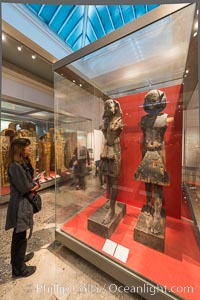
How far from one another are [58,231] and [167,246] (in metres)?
1.18

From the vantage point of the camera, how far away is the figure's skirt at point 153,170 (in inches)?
52.1

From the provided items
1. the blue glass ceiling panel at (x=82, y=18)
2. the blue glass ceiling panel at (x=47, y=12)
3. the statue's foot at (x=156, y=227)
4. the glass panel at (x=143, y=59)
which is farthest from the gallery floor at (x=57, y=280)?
the blue glass ceiling panel at (x=47, y=12)

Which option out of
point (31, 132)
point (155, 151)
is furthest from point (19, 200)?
point (31, 132)

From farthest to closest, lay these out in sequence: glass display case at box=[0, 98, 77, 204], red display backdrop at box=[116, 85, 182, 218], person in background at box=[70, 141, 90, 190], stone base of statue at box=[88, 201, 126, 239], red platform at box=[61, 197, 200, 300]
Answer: glass display case at box=[0, 98, 77, 204]
person in background at box=[70, 141, 90, 190]
red display backdrop at box=[116, 85, 182, 218]
stone base of statue at box=[88, 201, 126, 239]
red platform at box=[61, 197, 200, 300]

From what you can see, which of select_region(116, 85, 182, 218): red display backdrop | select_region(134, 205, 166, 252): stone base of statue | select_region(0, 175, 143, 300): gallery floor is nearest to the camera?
select_region(0, 175, 143, 300): gallery floor

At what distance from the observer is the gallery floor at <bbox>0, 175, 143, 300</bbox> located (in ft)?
3.76

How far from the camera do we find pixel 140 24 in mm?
1174

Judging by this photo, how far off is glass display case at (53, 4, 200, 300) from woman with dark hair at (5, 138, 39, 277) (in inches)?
19.0

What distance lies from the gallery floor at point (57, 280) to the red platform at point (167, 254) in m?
0.23

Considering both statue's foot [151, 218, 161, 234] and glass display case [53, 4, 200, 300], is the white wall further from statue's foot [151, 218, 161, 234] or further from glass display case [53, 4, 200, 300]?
statue's foot [151, 218, 161, 234]

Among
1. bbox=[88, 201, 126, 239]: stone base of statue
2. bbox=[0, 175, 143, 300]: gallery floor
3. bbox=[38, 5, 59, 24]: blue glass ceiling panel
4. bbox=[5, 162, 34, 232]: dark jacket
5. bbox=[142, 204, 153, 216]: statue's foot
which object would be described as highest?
bbox=[38, 5, 59, 24]: blue glass ceiling panel

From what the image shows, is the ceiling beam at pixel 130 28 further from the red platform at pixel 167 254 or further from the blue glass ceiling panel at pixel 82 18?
the red platform at pixel 167 254

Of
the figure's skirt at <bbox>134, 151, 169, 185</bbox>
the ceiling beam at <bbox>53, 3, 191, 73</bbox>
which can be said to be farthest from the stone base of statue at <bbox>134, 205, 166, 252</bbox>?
the ceiling beam at <bbox>53, 3, 191, 73</bbox>

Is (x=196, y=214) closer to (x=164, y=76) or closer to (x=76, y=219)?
(x=76, y=219)
